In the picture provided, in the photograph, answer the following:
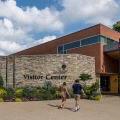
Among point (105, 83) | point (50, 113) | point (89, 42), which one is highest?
point (89, 42)

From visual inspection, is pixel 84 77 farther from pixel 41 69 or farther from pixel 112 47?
pixel 112 47

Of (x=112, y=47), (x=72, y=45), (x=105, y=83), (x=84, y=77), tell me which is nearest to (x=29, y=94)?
(x=84, y=77)

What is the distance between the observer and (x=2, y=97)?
25.1 m

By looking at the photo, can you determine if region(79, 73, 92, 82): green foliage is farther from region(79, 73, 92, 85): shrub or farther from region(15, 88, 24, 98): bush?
region(15, 88, 24, 98): bush

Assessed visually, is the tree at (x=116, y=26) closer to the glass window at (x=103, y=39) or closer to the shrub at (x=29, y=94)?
the glass window at (x=103, y=39)

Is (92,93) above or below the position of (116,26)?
below

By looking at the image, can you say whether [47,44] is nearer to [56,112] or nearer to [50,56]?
[50,56]

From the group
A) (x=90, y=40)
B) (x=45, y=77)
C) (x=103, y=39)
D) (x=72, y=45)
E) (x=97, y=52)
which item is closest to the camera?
(x=45, y=77)

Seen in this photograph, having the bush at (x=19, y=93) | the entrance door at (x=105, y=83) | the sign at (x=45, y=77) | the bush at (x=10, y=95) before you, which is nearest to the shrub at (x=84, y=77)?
the sign at (x=45, y=77)

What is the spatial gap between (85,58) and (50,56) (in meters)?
4.20

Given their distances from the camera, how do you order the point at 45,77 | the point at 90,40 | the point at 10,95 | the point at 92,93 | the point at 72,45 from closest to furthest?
the point at 10,95
the point at 92,93
the point at 45,77
the point at 90,40
the point at 72,45

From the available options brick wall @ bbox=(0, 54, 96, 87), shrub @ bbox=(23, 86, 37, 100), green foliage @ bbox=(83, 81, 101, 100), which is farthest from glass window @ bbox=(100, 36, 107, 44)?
shrub @ bbox=(23, 86, 37, 100)

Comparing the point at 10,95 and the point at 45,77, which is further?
the point at 45,77

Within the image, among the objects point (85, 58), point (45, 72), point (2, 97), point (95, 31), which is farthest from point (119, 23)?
point (2, 97)
